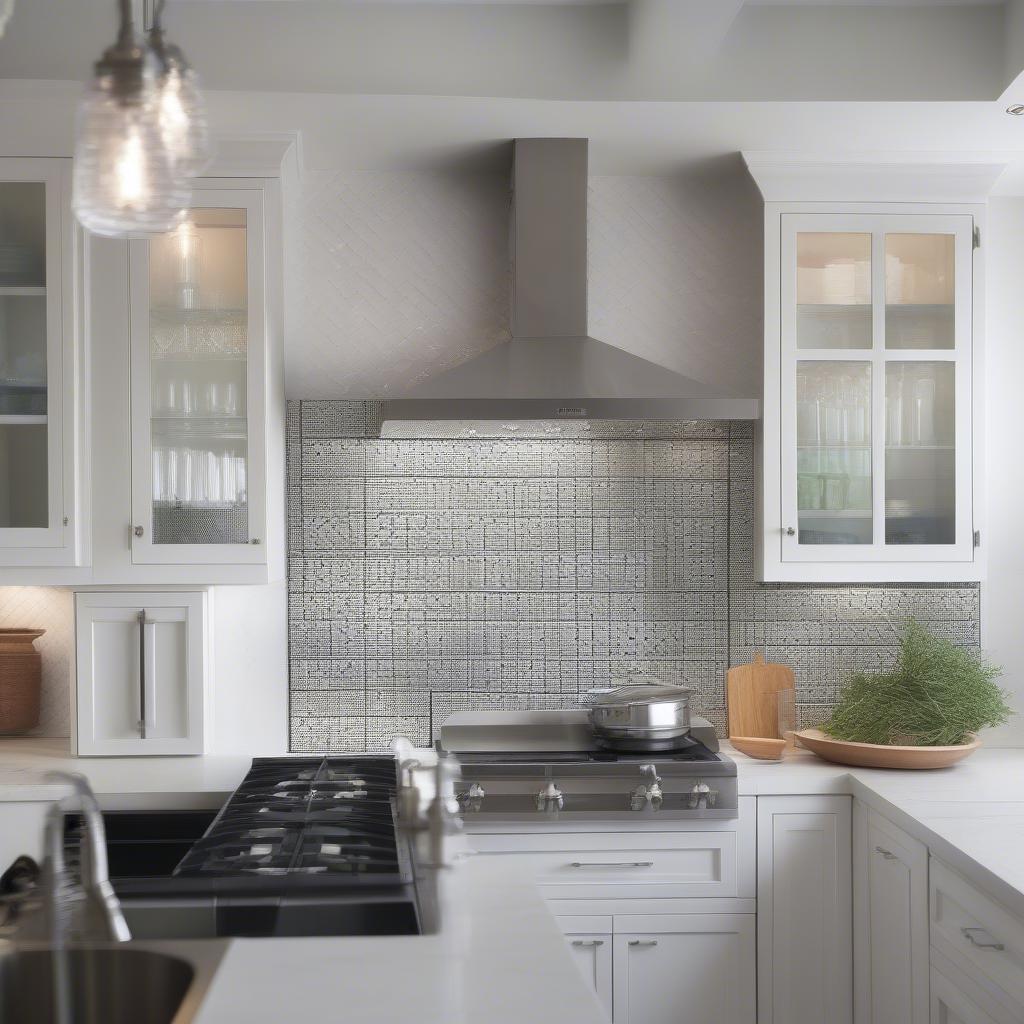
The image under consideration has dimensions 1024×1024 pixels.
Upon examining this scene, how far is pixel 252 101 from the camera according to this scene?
9.08 ft

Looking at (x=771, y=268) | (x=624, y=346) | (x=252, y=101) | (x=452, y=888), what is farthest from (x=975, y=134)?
(x=452, y=888)

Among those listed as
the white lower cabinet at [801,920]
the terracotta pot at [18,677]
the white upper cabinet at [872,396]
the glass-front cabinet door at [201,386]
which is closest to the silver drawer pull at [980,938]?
the white lower cabinet at [801,920]

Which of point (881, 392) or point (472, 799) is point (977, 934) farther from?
point (881, 392)

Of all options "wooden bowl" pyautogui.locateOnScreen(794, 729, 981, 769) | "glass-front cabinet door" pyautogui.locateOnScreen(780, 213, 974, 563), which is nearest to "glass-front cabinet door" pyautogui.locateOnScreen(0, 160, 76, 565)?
"glass-front cabinet door" pyautogui.locateOnScreen(780, 213, 974, 563)

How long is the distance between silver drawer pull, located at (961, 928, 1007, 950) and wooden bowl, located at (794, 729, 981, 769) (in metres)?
0.77

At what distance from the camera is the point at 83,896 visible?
1.44 metres

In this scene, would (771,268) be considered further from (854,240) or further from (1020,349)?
(1020,349)

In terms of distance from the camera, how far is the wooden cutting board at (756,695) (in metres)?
3.28

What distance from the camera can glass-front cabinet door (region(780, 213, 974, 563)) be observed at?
3135 mm

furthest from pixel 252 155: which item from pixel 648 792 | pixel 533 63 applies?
pixel 648 792

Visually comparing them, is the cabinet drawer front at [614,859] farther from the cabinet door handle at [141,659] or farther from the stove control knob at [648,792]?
the cabinet door handle at [141,659]

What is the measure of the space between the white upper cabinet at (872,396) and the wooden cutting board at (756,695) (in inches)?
13.3

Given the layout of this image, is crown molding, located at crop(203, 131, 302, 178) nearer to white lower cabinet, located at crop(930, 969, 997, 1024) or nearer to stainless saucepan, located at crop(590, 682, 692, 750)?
stainless saucepan, located at crop(590, 682, 692, 750)

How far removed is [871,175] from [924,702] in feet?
4.85
